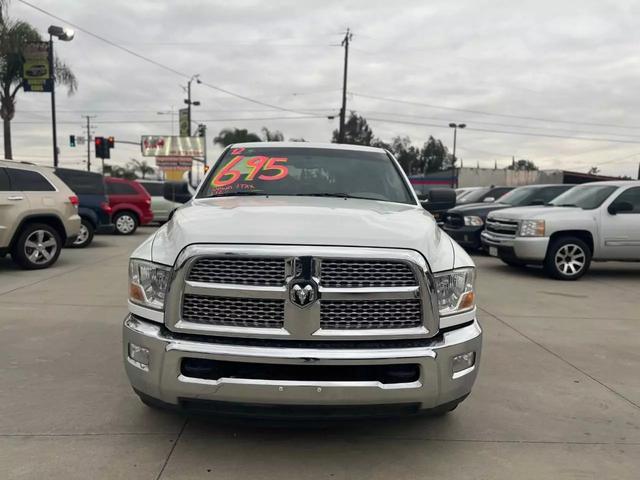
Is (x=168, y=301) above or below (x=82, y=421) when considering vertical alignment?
above

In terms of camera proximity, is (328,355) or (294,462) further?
(294,462)

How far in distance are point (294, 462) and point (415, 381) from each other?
82 cm

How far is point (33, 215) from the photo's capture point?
28.4 feet

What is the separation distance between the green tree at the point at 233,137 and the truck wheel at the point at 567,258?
129 feet

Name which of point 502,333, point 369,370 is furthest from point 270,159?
point 502,333

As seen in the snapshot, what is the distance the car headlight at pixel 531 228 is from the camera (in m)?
8.75

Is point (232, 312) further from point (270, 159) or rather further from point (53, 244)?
point (53, 244)

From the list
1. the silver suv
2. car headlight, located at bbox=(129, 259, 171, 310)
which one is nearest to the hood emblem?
car headlight, located at bbox=(129, 259, 171, 310)

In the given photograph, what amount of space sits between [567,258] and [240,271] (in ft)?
25.4

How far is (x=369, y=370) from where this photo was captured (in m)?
2.65

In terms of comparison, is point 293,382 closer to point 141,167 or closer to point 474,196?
point 474,196

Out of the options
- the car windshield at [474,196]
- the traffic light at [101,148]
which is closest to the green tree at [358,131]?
the traffic light at [101,148]

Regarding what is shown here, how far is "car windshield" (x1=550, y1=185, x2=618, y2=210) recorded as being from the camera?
915 centimetres

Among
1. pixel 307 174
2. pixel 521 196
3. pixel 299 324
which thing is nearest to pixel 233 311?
pixel 299 324
